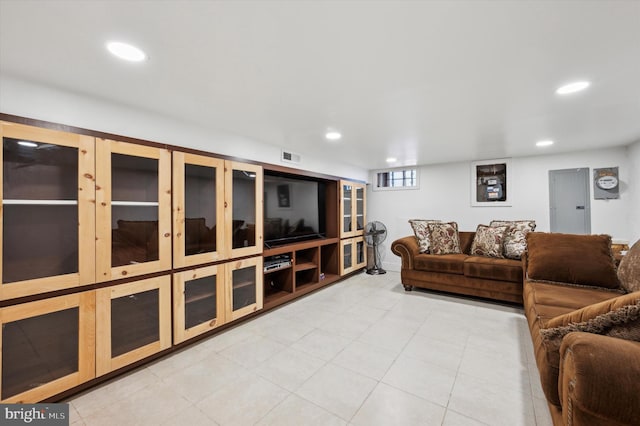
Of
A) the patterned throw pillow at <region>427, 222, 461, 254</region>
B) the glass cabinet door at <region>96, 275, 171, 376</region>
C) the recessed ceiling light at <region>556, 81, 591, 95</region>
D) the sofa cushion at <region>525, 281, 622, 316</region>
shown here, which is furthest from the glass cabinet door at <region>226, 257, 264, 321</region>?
the recessed ceiling light at <region>556, 81, 591, 95</region>

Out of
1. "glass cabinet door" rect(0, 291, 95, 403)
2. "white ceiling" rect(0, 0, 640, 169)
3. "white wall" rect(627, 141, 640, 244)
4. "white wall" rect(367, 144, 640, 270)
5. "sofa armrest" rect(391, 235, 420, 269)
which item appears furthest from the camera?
"sofa armrest" rect(391, 235, 420, 269)

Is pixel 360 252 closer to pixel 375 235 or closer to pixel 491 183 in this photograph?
pixel 375 235

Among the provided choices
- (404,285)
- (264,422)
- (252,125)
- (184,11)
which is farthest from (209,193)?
(404,285)

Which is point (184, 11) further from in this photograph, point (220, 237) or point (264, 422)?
point (264, 422)

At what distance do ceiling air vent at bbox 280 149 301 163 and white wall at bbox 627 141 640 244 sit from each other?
4.27 m

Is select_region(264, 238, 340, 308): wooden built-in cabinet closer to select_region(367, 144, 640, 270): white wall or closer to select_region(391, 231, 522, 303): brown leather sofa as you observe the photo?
select_region(391, 231, 522, 303): brown leather sofa

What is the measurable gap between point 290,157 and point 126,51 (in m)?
2.31

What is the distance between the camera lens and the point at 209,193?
2525 millimetres

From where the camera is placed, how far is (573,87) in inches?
71.4

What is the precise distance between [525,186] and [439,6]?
4.23 metres

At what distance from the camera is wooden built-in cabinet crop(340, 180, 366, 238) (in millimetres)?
4570

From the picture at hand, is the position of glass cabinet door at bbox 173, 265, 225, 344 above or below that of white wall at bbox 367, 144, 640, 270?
below

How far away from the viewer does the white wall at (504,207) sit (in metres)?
3.61

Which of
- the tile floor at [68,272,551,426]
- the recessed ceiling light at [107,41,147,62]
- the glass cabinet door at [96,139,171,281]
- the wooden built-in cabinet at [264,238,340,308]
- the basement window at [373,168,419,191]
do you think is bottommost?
the tile floor at [68,272,551,426]
